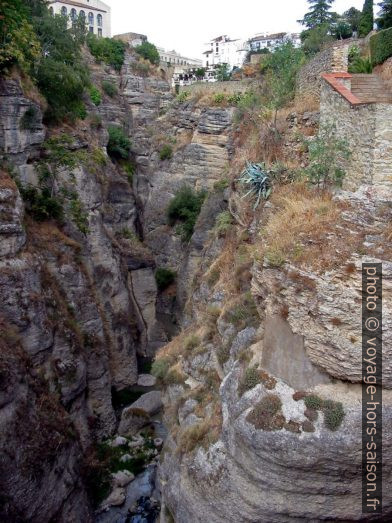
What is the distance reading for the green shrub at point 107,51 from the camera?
3572 cm

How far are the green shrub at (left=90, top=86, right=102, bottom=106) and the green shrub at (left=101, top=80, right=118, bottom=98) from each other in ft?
5.22

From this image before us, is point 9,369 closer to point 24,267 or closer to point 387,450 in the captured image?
point 24,267

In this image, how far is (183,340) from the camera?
1426cm

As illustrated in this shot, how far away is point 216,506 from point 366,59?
1162 cm

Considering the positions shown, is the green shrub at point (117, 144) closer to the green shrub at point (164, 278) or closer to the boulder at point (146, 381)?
the green shrub at point (164, 278)

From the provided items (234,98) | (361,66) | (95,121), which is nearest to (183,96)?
(234,98)

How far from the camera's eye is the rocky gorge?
26.5 ft

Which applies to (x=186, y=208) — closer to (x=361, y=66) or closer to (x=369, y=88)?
(x=361, y=66)

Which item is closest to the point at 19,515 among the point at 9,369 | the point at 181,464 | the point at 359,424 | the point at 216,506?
the point at 9,369

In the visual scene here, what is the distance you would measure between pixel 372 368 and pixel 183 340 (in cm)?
719

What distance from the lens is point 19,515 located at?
12742 mm

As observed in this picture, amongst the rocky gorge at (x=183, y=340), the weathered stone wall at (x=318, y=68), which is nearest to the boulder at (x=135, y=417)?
the rocky gorge at (x=183, y=340)

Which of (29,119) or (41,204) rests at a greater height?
(29,119)

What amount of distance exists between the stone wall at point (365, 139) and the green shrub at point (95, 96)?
2406cm
